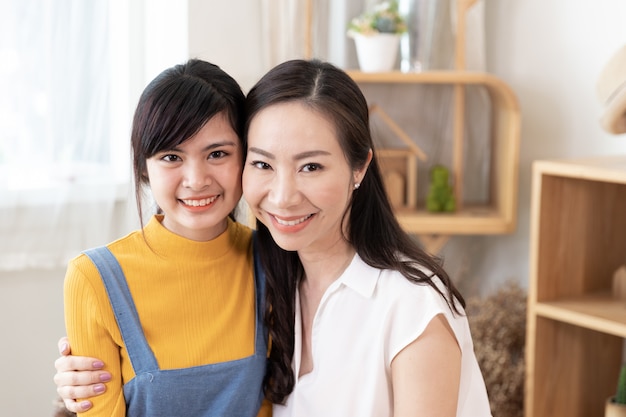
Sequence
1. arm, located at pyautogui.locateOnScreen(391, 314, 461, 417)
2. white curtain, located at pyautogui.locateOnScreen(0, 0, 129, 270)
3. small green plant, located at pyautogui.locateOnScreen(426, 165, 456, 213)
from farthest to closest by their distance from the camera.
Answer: small green plant, located at pyautogui.locateOnScreen(426, 165, 456, 213) → white curtain, located at pyautogui.locateOnScreen(0, 0, 129, 270) → arm, located at pyautogui.locateOnScreen(391, 314, 461, 417)

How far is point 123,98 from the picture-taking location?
2705 mm

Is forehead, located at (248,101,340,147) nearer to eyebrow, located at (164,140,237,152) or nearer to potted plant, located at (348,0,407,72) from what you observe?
eyebrow, located at (164,140,237,152)

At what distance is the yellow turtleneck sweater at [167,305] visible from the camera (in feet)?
4.50

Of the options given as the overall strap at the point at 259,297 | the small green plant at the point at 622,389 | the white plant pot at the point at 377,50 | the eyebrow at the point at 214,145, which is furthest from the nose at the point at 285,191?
the white plant pot at the point at 377,50

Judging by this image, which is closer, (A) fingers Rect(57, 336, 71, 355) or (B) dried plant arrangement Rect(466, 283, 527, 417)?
(A) fingers Rect(57, 336, 71, 355)

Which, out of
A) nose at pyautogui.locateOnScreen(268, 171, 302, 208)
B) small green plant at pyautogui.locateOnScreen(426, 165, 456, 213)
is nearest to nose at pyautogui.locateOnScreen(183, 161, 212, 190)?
nose at pyautogui.locateOnScreen(268, 171, 302, 208)

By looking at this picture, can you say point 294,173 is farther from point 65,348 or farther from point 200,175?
point 65,348

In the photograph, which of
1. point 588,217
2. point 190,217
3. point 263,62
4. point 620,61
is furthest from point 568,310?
point 263,62

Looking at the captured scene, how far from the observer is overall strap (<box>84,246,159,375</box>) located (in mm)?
1381

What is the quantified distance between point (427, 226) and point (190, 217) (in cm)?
137

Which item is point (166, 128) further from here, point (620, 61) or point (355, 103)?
point (620, 61)

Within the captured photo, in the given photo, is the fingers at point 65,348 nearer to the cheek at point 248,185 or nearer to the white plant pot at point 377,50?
the cheek at point 248,185

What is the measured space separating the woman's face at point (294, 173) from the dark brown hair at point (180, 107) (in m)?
0.07

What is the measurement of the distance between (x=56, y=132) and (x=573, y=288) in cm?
160
